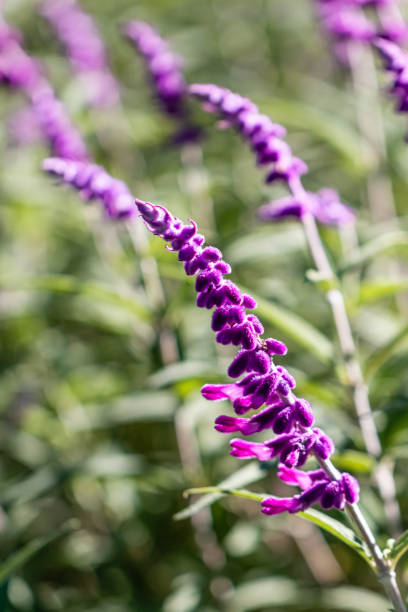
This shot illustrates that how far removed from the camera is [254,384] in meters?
1.48

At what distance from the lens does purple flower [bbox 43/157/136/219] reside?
228 cm

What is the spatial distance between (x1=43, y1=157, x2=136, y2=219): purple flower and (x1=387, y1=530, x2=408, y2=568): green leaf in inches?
55.8

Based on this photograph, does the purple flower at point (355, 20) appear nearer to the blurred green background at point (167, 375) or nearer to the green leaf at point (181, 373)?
the blurred green background at point (167, 375)

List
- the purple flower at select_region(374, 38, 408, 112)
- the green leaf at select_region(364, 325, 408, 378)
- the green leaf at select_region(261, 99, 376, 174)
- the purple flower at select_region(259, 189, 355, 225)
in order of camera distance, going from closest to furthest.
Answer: the purple flower at select_region(374, 38, 408, 112) < the purple flower at select_region(259, 189, 355, 225) < the green leaf at select_region(364, 325, 408, 378) < the green leaf at select_region(261, 99, 376, 174)

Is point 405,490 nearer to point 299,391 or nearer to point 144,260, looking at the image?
point 299,391

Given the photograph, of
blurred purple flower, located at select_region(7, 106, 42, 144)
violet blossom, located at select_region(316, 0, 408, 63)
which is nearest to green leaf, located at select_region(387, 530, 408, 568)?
violet blossom, located at select_region(316, 0, 408, 63)

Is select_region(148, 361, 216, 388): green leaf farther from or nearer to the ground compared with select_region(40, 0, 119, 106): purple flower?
nearer to the ground

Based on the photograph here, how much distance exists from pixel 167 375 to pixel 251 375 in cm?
103

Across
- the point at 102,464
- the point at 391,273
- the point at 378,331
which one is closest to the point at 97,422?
the point at 102,464

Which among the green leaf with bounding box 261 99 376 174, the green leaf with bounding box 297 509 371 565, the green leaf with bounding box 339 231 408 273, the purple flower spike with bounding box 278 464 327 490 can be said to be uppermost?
the green leaf with bounding box 261 99 376 174

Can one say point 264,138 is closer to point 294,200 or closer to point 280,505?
point 294,200

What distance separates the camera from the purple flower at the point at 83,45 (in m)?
4.54

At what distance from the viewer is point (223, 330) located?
4.81ft

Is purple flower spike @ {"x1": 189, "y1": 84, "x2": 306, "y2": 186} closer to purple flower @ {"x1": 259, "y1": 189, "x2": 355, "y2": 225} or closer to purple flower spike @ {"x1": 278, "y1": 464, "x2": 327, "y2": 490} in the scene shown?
purple flower @ {"x1": 259, "y1": 189, "x2": 355, "y2": 225}
